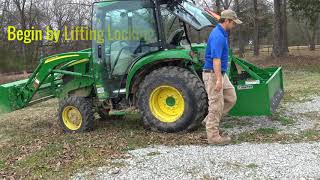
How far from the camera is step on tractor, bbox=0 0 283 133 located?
7141 mm

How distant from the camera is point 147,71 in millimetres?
7559

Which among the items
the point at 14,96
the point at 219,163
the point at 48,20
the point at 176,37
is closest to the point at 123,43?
the point at 176,37

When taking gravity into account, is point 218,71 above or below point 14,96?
above

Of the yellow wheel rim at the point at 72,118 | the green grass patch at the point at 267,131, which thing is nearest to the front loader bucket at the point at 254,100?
the green grass patch at the point at 267,131

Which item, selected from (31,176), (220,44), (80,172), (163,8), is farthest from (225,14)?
(31,176)

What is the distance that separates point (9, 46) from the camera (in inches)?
1387

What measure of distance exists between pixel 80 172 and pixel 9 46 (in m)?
32.0

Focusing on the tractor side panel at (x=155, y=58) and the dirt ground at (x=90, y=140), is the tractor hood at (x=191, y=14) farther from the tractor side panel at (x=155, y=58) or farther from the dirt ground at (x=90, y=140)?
the dirt ground at (x=90, y=140)

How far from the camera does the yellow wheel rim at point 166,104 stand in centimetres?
729

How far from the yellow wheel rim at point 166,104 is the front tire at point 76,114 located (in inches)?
50.5

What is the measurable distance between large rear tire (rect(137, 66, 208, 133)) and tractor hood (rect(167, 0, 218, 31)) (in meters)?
0.90

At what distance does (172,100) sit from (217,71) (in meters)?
1.36

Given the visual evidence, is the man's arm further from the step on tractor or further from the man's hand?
the step on tractor

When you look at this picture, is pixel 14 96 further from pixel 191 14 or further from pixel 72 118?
pixel 191 14
